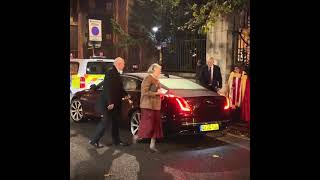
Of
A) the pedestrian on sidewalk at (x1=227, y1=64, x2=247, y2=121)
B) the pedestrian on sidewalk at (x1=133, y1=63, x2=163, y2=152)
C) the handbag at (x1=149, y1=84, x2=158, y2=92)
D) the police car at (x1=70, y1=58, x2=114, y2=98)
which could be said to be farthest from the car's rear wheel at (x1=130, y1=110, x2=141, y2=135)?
the police car at (x1=70, y1=58, x2=114, y2=98)

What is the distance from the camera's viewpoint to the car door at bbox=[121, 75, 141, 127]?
9336 millimetres

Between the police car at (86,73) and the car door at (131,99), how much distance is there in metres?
3.56

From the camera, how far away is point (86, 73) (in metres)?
13.1

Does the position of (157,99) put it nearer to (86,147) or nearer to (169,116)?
(169,116)

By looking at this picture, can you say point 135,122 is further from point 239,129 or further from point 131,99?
point 239,129

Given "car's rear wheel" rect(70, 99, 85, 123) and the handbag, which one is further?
"car's rear wheel" rect(70, 99, 85, 123)

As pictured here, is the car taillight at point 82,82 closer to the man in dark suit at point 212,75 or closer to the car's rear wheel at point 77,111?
the car's rear wheel at point 77,111

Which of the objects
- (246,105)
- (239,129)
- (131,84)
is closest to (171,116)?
(131,84)

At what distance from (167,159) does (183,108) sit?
1.37 meters

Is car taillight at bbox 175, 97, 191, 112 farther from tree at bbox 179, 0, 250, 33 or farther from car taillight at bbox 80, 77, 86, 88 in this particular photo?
car taillight at bbox 80, 77, 86, 88

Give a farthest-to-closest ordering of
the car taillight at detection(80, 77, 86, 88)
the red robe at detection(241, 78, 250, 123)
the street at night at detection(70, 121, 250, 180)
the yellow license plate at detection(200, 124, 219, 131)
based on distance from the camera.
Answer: the car taillight at detection(80, 77, 86, 88) < the red robe at detection(241, 78, 250, 123) < the yellow license plate at detection(200, 124, 219, 131) < the street at night at detection(70, 121, 250, 180)

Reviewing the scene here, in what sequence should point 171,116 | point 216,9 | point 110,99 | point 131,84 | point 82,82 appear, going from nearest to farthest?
point 110,99 < point 171,116 < point 131,84 < point 216,9 < point 82,82
